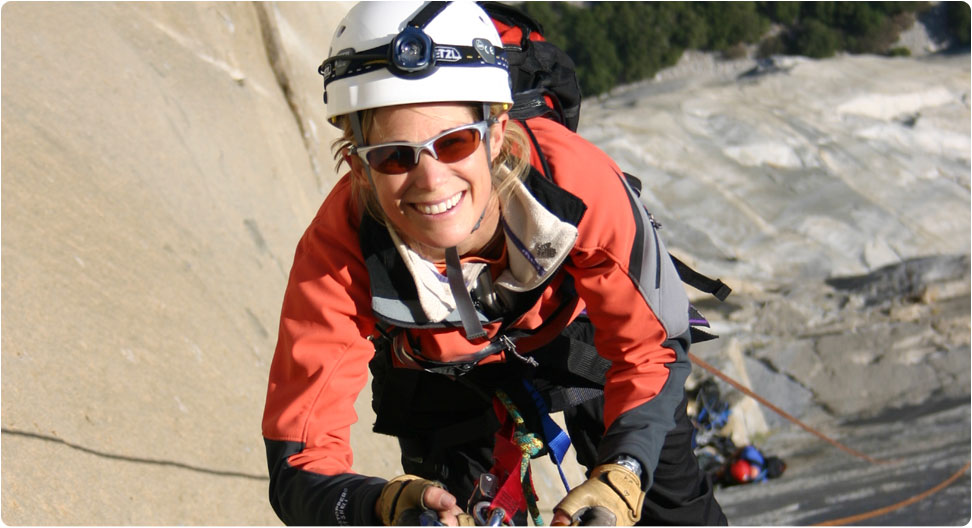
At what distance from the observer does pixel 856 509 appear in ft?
20.6

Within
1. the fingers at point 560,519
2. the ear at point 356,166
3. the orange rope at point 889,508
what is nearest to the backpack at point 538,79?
the ear at point 356,166

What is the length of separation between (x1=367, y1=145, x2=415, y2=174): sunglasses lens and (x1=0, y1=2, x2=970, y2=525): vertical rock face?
176 centimetres

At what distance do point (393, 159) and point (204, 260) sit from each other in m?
3.18

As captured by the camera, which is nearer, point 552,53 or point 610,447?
point 610,447

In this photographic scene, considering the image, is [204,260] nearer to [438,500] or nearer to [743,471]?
[438,500]

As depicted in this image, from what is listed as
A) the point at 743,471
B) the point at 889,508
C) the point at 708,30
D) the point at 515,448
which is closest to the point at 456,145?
the point at 515,448

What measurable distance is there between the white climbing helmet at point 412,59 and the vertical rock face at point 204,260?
1.81 m

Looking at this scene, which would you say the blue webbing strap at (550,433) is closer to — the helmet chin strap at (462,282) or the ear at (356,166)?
the helmet chin strap at (462,282)

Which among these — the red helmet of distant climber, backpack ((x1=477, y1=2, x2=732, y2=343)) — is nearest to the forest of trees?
the red helmet of distant climber

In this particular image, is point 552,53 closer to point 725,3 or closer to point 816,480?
point 816,480

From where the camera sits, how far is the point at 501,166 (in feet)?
7.59

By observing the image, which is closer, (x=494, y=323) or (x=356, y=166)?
(x=356, y=166)

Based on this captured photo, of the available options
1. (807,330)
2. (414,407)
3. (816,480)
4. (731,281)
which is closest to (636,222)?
(414,407)

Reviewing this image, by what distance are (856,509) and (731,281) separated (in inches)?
253
